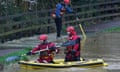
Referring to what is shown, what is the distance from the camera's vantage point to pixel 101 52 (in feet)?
65.3

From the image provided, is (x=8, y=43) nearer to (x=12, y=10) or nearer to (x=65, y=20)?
(x=12, y=10)

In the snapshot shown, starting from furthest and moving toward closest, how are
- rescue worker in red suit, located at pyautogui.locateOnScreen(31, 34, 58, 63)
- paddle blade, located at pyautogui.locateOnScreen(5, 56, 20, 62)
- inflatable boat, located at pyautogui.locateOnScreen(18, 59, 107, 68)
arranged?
paddle blade, located at pyautogui.locateOnScreen(5, 56, 20, 62), rescue worker in red suit, located at pyautogui.locateOnScreen(31, 34, 58, 63), inflatable boat, located at pyautogui.locateOnScreen(18, 59, 107, 68)

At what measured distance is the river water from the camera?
15692 mm

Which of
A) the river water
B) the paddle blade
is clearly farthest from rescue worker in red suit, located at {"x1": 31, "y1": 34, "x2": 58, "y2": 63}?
the paddle blade

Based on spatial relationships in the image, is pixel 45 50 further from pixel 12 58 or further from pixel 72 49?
pixel 12 58

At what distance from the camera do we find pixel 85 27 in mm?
28391

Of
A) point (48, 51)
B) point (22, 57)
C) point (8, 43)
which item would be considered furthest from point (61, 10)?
point (48, 51)

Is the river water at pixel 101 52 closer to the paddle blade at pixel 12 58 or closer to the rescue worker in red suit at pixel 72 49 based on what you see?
the paddle blade at pixel 12 58

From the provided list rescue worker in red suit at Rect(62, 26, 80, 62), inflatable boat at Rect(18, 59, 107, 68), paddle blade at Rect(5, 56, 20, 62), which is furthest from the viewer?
paddle blade at Rect(5, 56, 20, 62)

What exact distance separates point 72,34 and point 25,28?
8324 millimetres

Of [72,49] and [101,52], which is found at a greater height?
[72,49]

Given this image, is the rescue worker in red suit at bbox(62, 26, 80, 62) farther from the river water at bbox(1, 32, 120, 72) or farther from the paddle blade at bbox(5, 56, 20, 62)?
the paddle blade at bbox(5, 56, 20, 62)

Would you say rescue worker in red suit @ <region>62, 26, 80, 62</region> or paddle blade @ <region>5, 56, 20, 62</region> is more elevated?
rescue worker in red suit @ <region>62, 26, 80, 62</region>

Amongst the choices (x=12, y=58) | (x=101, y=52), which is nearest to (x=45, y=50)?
(x=12, y=58)
